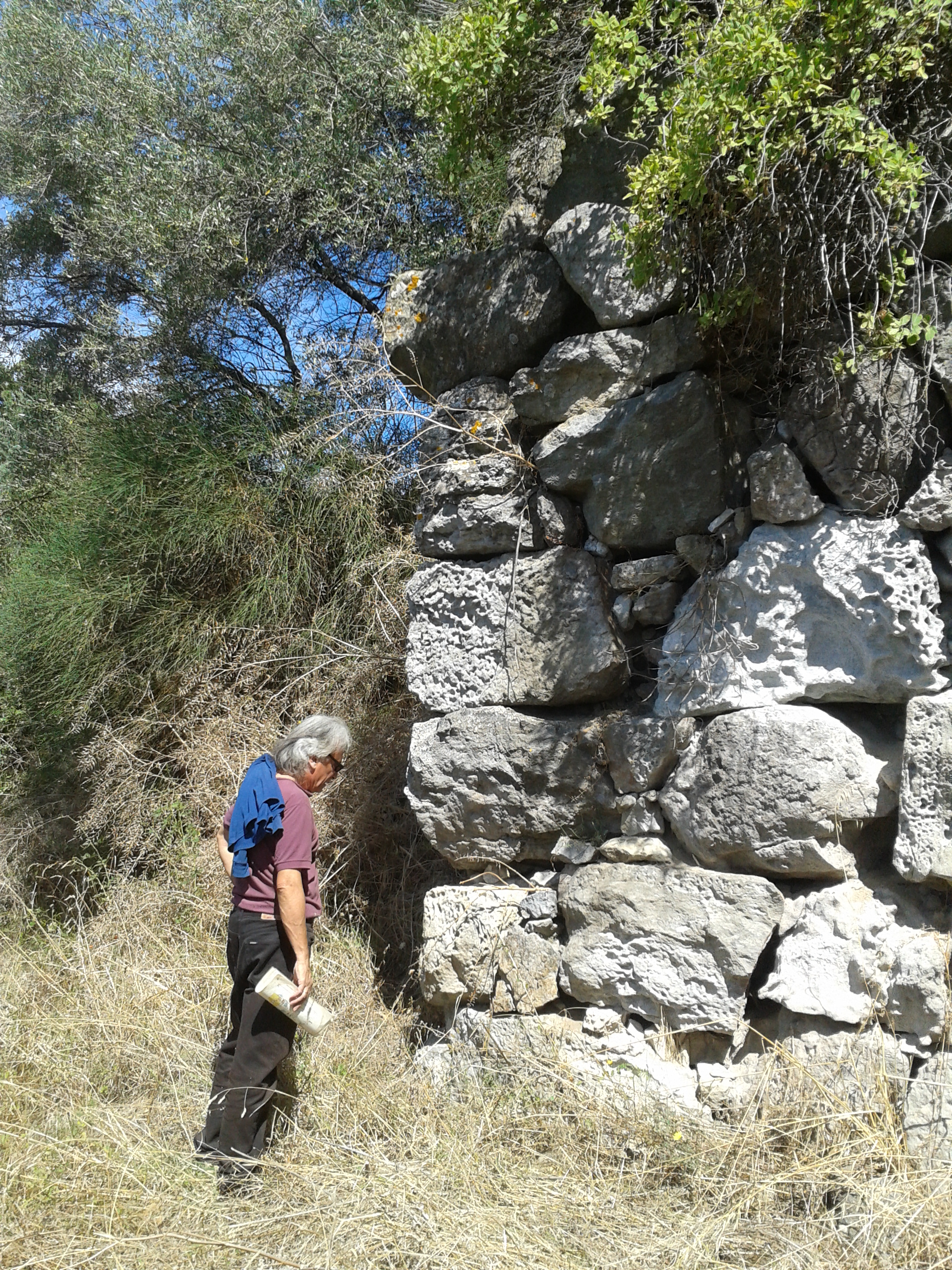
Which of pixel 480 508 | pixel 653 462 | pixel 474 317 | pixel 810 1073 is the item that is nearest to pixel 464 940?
pixel 810 1073

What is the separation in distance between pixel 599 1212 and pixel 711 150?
8.65 feet

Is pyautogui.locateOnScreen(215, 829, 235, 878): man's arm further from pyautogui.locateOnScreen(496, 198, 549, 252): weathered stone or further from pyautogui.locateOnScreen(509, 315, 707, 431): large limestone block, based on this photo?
pyautogui.locateOnScreen(496, 198, 549, 252): weathered stone

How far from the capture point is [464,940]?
9.95 feet

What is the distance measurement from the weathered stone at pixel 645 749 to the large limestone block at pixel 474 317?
128 centimetres

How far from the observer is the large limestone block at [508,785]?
9.65 feet

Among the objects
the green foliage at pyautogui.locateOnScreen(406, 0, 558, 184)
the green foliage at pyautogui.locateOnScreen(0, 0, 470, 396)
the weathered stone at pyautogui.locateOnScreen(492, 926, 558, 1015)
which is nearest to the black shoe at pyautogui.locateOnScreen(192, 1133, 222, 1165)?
the weathered stone at pyautogui.locateOnScreen(492, 926, 558, 1015)

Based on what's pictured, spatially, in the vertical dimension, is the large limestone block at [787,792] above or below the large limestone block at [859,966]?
above

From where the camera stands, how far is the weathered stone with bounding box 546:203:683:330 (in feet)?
9.33

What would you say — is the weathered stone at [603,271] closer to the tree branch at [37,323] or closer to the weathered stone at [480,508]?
the weathered stone at [480,508]

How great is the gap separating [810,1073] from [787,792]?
0.70 metres

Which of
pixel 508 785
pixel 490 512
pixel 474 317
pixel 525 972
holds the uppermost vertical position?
pixel 474 317

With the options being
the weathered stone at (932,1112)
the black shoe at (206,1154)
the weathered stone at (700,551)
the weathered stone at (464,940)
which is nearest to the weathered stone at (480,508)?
the weathered stone at (700,551)

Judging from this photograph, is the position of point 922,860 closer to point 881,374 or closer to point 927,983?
point 927,983

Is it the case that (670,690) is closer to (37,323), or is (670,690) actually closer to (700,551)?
(700,551)
